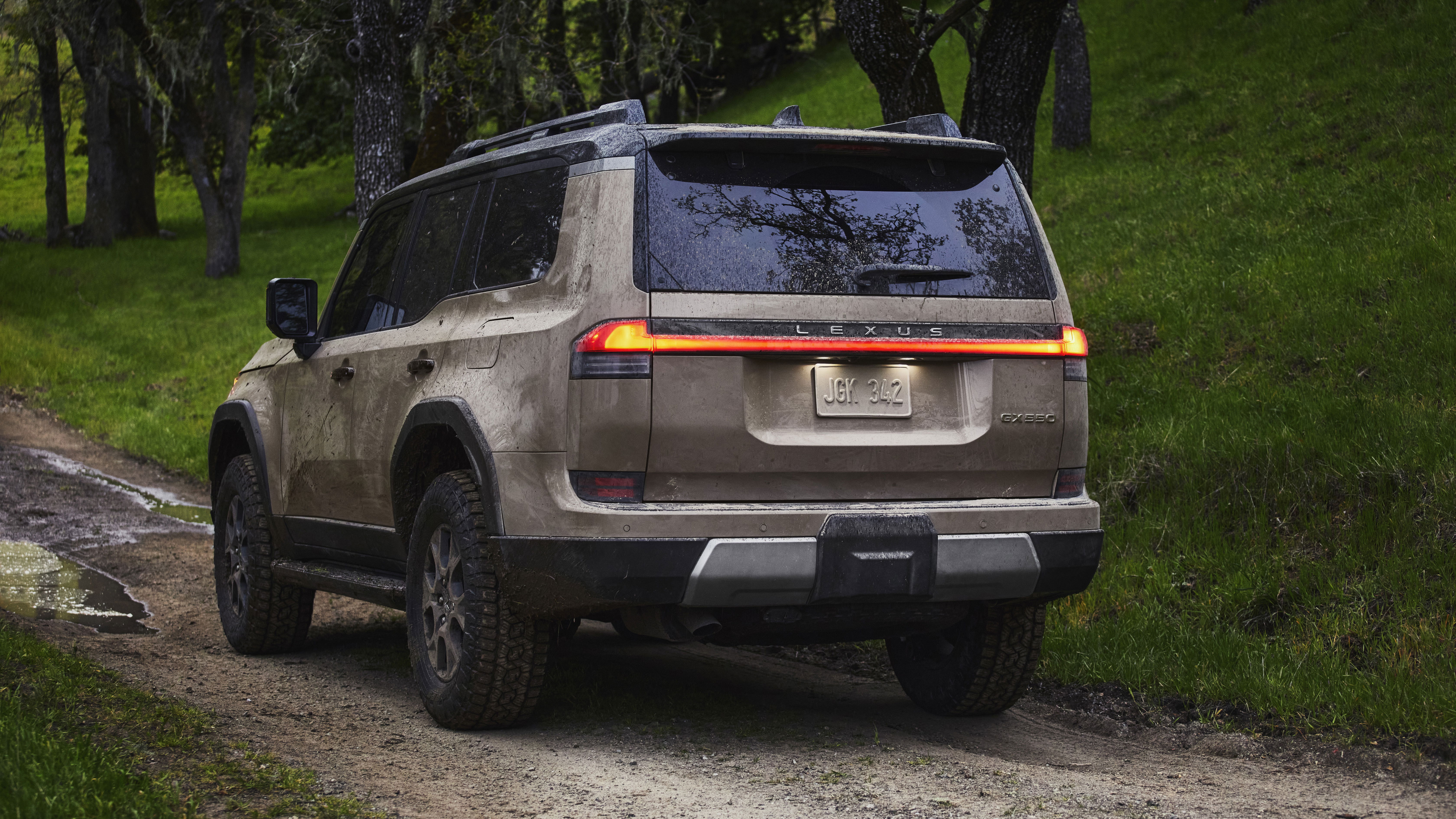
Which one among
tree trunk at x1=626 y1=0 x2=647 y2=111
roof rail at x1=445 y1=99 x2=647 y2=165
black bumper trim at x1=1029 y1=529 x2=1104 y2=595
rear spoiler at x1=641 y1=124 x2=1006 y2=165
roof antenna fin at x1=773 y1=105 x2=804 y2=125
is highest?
tree trunk at x1=626 y1=0 x2=647 y2=111

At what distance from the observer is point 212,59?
26.2m

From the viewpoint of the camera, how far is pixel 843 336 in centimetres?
423

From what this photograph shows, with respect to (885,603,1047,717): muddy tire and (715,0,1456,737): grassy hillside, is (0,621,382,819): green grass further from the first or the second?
(715,0,1456,737): grassy hillside

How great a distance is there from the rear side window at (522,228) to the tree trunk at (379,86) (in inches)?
313

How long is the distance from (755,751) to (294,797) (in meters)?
1.54

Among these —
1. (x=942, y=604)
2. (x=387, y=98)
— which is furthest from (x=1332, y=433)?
(x=387, y=98)

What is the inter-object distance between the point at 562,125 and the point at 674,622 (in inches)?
74.7

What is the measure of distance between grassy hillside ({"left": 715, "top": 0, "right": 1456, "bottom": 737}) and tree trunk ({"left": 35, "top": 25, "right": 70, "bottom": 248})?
23.7 meters

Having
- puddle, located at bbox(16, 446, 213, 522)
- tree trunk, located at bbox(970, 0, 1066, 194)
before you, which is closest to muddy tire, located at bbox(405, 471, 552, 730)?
tree trunk, located at bbox(970, 0, 1066, 194)

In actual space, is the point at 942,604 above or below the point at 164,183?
below

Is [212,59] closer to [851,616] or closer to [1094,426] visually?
[1094,426]

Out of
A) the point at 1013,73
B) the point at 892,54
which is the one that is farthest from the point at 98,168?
the point at 1013,73

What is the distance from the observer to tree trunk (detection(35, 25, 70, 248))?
29.4 m

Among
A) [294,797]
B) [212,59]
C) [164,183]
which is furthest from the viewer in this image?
[164,183]
